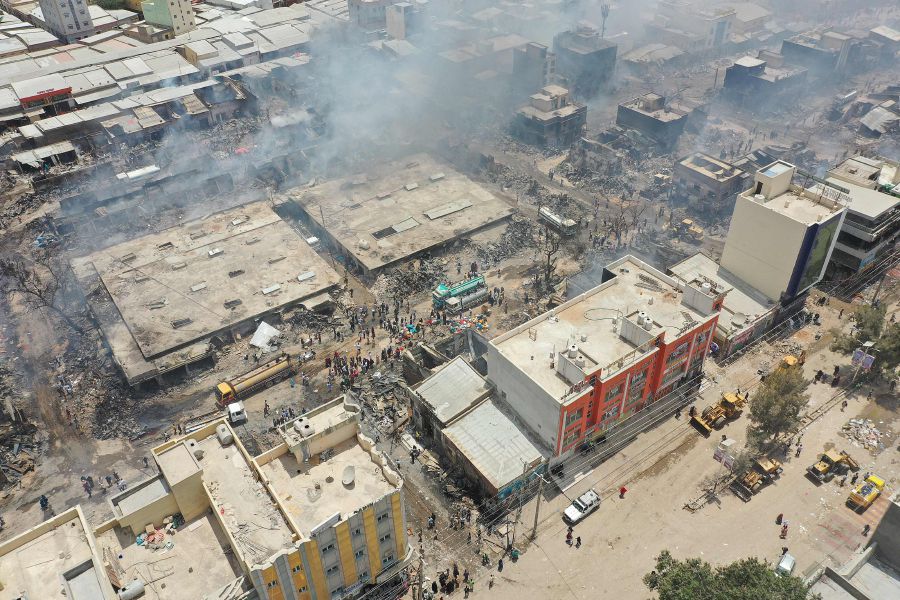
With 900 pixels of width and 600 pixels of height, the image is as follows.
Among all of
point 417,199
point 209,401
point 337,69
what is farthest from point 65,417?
point 337,69

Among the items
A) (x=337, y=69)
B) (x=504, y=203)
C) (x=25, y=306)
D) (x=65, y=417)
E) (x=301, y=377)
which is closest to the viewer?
(x=65, y=417)

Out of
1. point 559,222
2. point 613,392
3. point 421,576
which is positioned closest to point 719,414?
point 613,392

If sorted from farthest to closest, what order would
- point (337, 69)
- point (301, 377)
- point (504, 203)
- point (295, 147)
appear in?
point (337, 69), point (295, 147), point (504, 203), point (301, 377)

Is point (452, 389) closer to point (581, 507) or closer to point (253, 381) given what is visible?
point (581, 507)

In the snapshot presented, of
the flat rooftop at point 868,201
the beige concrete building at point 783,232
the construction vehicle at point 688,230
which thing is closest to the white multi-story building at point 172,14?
the construction vehicle at point 688,230

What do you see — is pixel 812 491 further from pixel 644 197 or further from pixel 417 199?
pixel 417 199

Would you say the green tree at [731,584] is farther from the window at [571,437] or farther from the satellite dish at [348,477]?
the satellite dish at [348,477]

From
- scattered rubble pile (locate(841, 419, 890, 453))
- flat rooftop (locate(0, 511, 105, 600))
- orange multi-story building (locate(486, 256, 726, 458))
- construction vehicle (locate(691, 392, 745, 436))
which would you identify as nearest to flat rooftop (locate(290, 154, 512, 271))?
orange multi-story building (locate(486, 256, 726, 458))

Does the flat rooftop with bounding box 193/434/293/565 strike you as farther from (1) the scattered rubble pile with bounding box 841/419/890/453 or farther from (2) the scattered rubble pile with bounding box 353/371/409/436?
(1) the scattered rubble pile with bounding box 841/419/890/453
